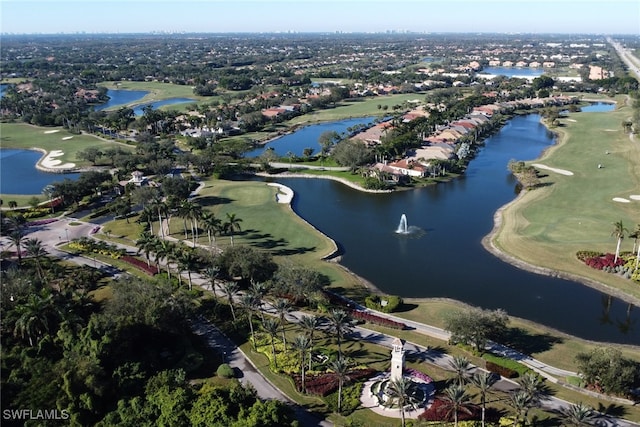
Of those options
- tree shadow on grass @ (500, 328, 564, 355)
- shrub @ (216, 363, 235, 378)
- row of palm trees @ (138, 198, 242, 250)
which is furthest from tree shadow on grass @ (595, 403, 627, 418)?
row of palm trees @ (138, 198, 242, 250)

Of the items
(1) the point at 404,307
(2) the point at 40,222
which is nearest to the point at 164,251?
(1) the point at 404,307

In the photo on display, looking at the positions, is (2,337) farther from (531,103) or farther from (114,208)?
(531,103)

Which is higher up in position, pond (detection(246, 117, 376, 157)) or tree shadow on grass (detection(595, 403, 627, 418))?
pond (detection(246, 117, 376, 157))

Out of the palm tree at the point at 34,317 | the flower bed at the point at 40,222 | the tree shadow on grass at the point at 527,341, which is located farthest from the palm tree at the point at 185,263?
the flower bed at the point at 40,222

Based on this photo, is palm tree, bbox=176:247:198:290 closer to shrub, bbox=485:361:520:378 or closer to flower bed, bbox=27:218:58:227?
shrub, bbox=485:361:520:378

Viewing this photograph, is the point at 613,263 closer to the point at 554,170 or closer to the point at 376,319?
the point at 376,319

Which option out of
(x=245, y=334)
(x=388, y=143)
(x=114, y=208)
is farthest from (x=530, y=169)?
(x=114, y=208)
